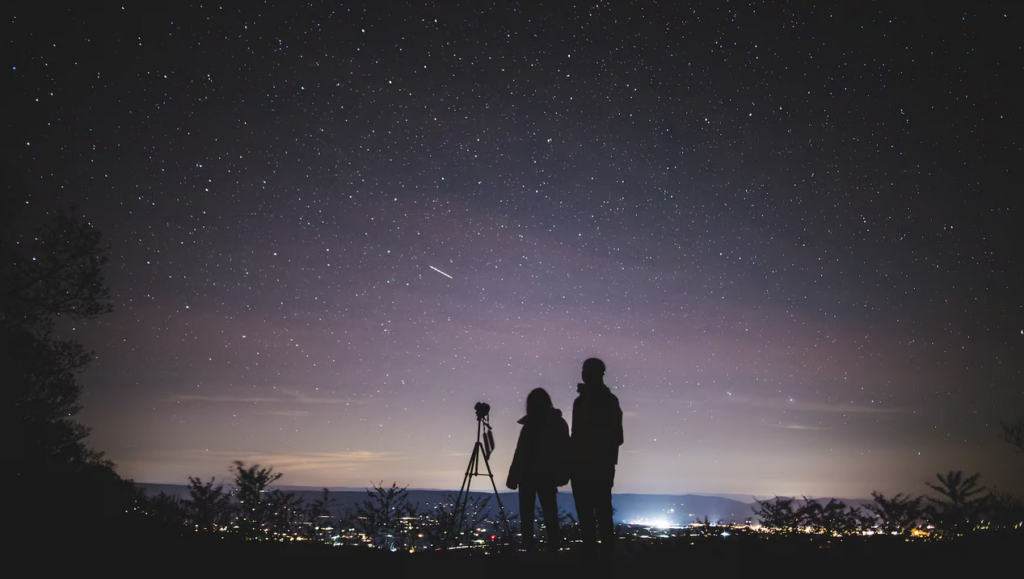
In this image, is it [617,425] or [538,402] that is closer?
[617,425]

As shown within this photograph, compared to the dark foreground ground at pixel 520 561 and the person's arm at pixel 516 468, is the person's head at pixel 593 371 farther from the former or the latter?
the dark foreground ground at pixel 520 561

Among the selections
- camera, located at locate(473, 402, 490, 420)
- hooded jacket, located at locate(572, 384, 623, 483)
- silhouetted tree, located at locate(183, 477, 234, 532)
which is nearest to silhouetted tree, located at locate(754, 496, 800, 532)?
camera, located at locate(473, 402, 490, 420)

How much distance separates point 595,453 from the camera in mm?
4852

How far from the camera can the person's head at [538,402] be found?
568 centimetres

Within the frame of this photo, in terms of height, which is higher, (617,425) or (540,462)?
(617,425)

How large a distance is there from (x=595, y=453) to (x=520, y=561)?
3.72 ft

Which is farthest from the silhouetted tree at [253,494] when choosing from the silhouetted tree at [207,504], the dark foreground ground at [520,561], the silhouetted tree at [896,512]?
the silhouetted tree at [896,512]

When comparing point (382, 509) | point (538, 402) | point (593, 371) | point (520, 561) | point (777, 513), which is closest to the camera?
point (520, 561)

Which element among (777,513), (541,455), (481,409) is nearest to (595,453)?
(541,455)

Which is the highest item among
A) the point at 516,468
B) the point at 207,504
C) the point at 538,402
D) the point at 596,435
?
the point at 538,402

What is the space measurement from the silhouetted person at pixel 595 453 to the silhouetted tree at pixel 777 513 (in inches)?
271

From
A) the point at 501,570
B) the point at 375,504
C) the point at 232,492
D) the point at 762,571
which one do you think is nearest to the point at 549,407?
the point at 501,570

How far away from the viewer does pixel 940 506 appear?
11.3 m

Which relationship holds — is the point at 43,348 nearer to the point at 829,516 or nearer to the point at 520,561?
the point at 520,561
